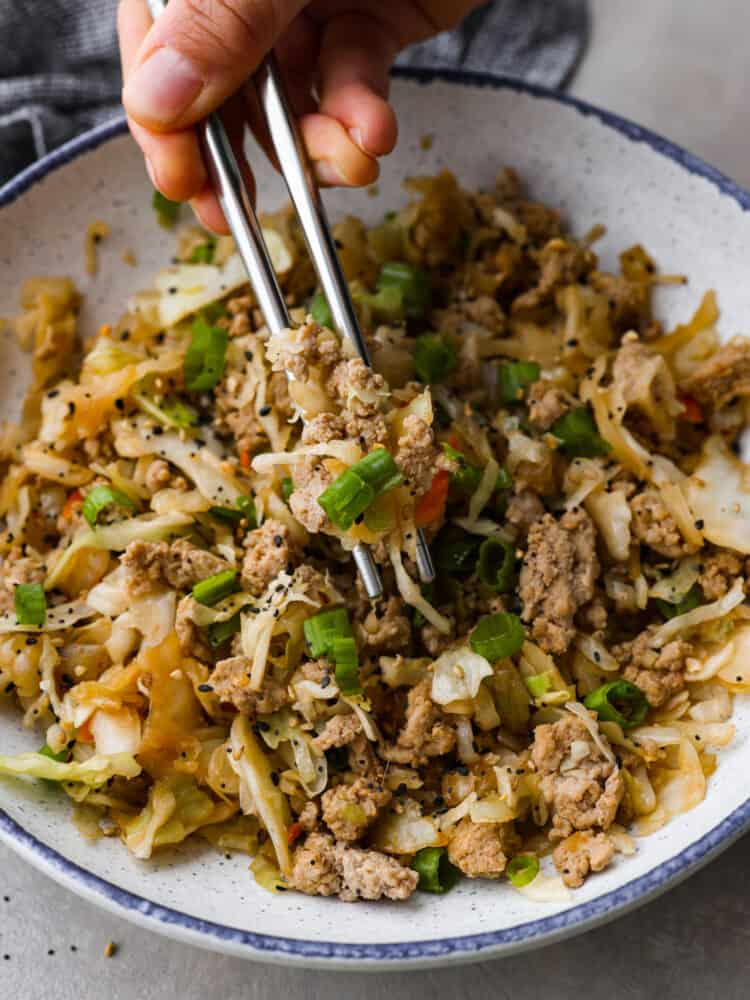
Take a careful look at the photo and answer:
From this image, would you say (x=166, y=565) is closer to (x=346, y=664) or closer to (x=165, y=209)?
(x=346, y=664)

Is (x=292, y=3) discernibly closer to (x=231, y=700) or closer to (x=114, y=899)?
(x=231, y=700)

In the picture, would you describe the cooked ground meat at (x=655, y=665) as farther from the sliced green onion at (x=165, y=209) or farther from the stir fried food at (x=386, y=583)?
the sliced green onion at (x=165, y=209)

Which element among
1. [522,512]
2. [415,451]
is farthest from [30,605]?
[522,512]

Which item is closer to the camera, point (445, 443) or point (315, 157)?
point (445, 443)

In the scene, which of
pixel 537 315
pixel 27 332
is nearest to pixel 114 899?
pixel 27 332

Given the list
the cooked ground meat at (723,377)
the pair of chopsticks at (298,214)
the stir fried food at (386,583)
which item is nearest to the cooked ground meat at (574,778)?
the stir fried food at (386,583)

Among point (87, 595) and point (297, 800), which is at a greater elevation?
point (87, 595)

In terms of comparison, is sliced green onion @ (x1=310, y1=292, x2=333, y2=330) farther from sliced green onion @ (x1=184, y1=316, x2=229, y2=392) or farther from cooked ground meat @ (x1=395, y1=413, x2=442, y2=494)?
cooked ground meat @ (x1=395, y1=413, x2=442, y2=494)
